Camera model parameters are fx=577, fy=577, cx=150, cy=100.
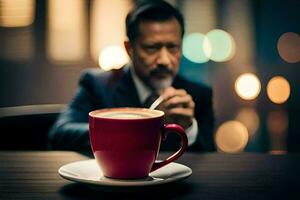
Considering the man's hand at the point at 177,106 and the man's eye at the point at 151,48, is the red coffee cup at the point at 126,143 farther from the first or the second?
the man's eye at the point at 151,48

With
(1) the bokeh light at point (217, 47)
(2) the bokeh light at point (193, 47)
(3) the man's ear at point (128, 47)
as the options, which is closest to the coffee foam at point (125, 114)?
(3) the man's ear at point (128, 47)

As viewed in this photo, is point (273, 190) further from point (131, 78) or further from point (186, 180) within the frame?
point (131, 78)

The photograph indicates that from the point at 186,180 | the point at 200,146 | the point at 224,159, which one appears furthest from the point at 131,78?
the point at 186,180

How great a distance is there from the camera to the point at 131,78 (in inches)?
60.0

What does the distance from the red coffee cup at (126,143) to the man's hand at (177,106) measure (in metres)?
0.45

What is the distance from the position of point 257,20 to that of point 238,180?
4632 mm

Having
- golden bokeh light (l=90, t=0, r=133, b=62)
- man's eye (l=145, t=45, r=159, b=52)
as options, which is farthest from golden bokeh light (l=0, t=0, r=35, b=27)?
man's eye (l=145, t=45, r=159, b=52)

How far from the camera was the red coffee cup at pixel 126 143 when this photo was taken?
65cm

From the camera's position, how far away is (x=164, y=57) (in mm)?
1534

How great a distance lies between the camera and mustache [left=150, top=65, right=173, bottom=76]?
1509 millimetres

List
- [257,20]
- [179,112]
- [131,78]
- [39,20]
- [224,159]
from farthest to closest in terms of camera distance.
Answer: [257,20] < [39,20] < [131,78] < [179,112] < [224,159]

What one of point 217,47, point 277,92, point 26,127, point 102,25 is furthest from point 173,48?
point 277,92

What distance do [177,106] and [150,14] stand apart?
0.47 m

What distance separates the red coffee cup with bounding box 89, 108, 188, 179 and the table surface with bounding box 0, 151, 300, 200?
0.03 meters
